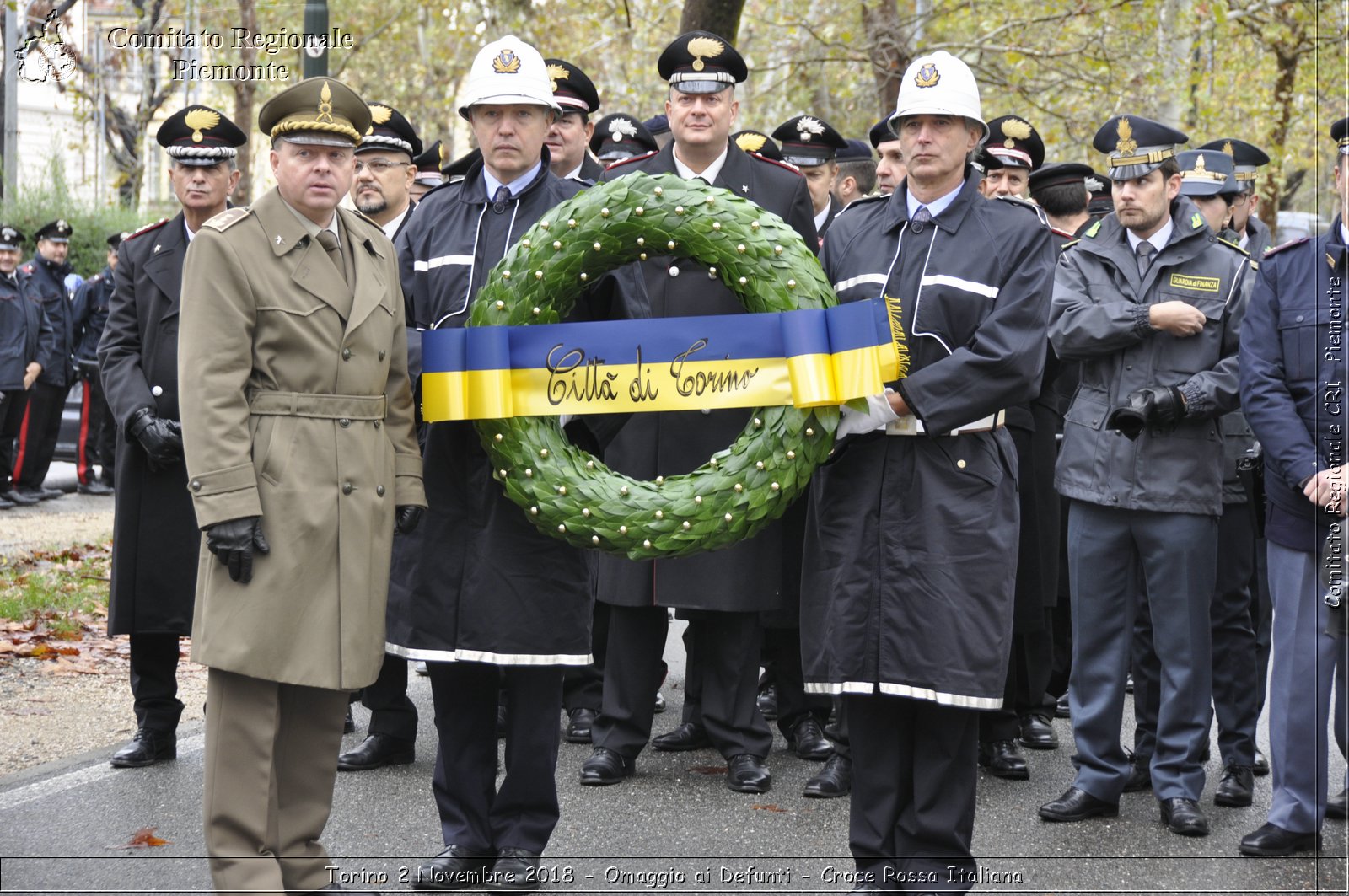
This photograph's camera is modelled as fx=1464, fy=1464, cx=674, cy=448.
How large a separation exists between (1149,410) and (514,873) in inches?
112

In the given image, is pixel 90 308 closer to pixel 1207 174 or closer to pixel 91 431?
pixel 91 431

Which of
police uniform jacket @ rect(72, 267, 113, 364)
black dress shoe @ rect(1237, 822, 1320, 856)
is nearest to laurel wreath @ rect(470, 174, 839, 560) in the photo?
black dress shoe @ rect(1237, 822, 1320, 856)

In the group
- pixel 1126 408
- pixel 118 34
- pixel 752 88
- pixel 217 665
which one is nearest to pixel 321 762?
pixel 217 665

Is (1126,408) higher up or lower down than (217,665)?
higher up

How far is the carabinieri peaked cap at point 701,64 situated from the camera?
19.2ft

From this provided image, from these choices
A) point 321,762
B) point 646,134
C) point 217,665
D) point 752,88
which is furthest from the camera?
point 752,88

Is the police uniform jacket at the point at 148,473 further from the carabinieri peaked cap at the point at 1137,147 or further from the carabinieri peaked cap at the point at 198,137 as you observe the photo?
the carabinieri peaked cap at the point at 1137,147

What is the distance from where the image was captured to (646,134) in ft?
28.3

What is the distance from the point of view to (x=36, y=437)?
14.6 metres

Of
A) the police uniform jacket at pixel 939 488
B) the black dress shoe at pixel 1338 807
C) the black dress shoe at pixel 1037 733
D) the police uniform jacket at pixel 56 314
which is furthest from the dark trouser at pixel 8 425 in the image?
the black dress shoe at pixel 1338 807

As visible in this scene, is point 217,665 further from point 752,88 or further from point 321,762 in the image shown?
point 752,88

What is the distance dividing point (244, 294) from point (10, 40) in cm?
1467

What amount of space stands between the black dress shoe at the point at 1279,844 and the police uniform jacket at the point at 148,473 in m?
4.13

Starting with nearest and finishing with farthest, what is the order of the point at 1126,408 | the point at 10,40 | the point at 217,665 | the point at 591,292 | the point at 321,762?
the point at 217,665
the point at 321,762
the point at 591,292
the point at 1126,408
the point at 10,40
